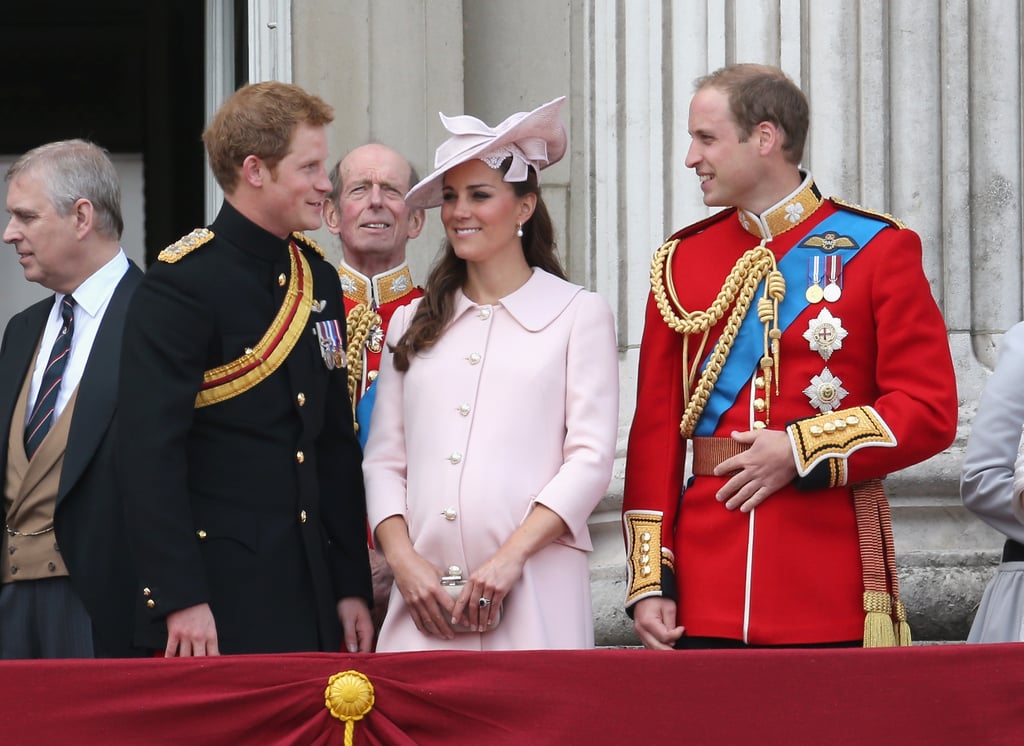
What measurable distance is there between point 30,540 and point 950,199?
2634 mm

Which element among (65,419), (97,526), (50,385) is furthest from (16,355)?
(97,526)

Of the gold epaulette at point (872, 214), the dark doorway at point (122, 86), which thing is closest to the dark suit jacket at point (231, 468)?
the gold epaulette at point (872, 214)

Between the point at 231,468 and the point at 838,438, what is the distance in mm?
1189

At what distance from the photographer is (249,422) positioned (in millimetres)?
3918

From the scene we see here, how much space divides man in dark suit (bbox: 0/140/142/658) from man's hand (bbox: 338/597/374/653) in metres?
0.45

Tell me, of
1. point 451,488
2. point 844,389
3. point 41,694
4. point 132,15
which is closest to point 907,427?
point 844,389

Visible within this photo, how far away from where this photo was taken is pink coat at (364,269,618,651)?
396 centimetres

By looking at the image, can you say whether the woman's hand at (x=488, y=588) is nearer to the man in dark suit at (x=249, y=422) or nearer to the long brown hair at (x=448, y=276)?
the man in dark suit at (x=249, y=422)

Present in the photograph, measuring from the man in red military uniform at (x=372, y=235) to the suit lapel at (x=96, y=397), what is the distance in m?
0.63

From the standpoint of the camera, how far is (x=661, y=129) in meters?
5.86

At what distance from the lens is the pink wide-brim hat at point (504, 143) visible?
13.7ft

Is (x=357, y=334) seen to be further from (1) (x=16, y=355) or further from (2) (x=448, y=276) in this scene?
(1) (x=16, y=355)

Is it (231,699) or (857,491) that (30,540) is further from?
(857,491)

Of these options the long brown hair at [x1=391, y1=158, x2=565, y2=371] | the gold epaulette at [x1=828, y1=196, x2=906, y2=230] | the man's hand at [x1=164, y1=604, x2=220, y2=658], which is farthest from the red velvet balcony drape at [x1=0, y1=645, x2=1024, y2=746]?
the gold epaulette at [x1=828, y1=196, x2=906, y2=230]
